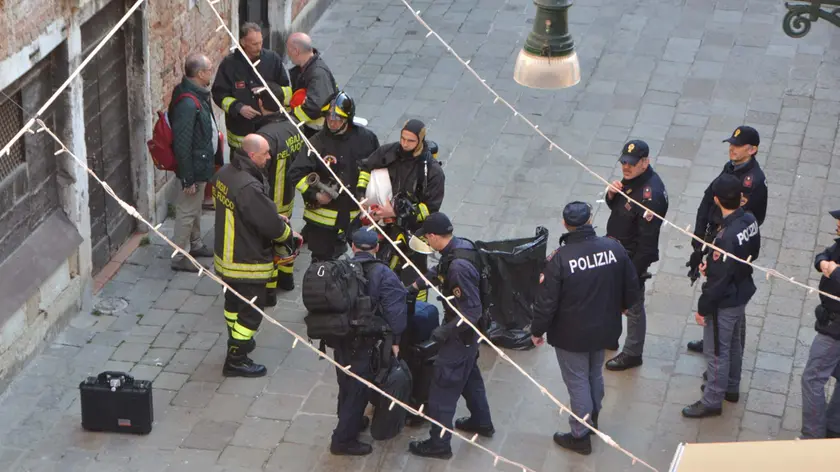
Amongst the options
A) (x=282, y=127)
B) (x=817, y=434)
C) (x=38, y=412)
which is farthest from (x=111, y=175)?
(x=817, y=434)

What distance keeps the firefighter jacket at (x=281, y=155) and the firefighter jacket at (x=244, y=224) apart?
0.95 meters

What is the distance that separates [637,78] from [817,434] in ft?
22.9

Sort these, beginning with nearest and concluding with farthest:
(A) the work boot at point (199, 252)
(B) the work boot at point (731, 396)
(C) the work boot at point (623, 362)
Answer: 1. (B) the work boot at point (731, 396)
2. (C) the work boot at point (623, 362)
3. (A) the work boot at point (199, 252)

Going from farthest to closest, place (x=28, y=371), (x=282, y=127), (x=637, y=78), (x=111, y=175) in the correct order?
(x=637, y=78) → (x=111, y=175) → (x=282, y=127) → (x=28, y=371)

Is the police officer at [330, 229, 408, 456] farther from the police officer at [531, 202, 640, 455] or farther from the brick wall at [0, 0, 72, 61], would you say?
the brick wall at [0, 0, 72, 61]

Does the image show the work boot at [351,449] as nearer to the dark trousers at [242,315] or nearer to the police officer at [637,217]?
the dark trousers at [242,315]

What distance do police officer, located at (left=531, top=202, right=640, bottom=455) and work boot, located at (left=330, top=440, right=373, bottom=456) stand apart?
54.0 inches

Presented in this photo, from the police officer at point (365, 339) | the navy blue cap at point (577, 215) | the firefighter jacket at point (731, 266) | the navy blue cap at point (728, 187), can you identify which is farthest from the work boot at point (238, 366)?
the navy blue cap at point (728, 187)

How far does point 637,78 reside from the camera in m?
15.4

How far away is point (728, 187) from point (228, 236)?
351 centimetres

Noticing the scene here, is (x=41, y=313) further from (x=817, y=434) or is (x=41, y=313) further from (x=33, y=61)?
(x=817, y=434)

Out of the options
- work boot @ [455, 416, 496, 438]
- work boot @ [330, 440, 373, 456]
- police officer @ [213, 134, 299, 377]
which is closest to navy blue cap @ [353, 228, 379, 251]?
police officer @ [213, 134, 299, 377]

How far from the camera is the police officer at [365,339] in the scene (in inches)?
340

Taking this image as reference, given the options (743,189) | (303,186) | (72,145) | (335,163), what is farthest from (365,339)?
(72,145)
